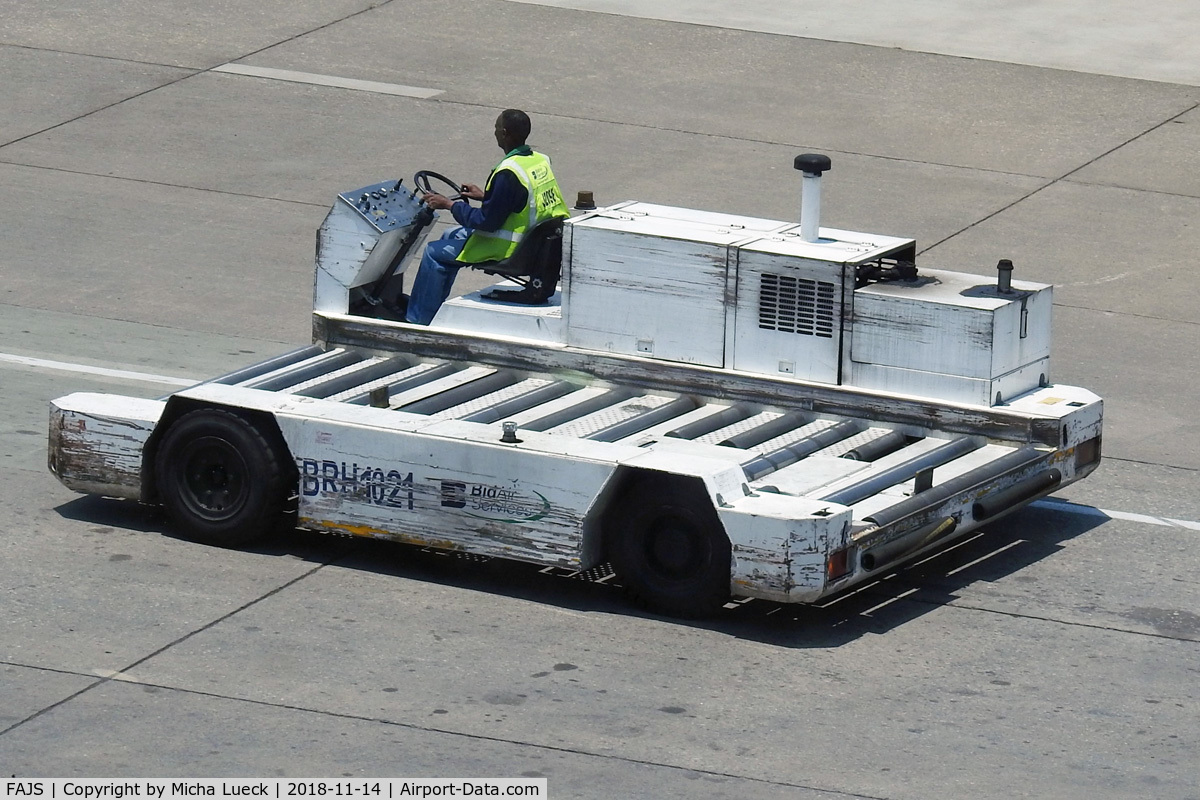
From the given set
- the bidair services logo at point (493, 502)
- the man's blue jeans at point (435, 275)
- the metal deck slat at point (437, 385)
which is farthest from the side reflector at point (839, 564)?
the man's blue jeans at point (435, 275)

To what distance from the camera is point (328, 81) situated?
62.6 ft

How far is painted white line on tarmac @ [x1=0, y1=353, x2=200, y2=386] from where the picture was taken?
1274 cm

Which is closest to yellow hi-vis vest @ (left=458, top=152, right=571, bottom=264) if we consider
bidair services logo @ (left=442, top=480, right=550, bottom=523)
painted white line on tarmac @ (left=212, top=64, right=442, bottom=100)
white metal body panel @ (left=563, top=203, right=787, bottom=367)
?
white metal body panel @ (left=563, top=203, right=787, bottom=367)

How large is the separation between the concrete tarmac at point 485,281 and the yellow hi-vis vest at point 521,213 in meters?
1.86

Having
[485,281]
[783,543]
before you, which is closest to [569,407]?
[783,543]

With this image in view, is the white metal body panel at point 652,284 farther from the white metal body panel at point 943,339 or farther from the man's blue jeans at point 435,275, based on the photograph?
the man's blue jeans at point 435,275

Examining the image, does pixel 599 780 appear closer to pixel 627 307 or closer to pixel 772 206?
pixel 627 307

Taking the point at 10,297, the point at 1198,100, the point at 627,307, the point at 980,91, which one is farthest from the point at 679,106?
the point at 627,307

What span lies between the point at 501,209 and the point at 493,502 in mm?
2214

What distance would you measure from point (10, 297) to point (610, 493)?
19.3ft

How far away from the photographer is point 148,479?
1053 centimetres

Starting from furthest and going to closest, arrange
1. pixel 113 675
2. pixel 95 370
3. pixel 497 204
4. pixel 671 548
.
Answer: pixel 95 370 → pixel 497 204 → pixel 671 548 → pixel 113 675

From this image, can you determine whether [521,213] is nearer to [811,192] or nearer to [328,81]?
[811,192]

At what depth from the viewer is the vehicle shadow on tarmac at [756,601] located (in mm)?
9742
